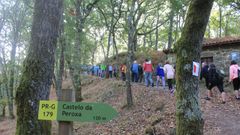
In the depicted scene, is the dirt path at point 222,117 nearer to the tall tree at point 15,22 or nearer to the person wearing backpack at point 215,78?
the person wearing backpack at point 215,78

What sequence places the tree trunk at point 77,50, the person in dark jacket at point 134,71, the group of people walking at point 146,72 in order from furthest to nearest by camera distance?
the person in dark jacket at point 134,71
the tree trunk at point 77,50
the group of people walking at point 146,72

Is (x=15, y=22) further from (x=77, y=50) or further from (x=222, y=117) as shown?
(x=222, y=117)

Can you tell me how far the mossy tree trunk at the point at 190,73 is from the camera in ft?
20.2

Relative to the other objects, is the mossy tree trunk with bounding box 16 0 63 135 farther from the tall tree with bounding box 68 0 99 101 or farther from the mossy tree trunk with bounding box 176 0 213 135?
the tall tree with bounding box 68 0 99 101

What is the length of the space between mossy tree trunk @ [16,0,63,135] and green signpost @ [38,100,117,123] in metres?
0.97

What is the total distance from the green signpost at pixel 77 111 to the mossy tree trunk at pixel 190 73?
312cm

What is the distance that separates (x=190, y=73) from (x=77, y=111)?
336 centimetres

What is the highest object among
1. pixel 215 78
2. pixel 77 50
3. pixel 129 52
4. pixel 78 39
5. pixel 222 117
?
pixel 78 39

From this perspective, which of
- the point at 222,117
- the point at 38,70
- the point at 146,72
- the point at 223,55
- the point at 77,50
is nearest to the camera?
the point at 38,70

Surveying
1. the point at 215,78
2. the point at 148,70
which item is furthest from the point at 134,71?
the point at 215,78

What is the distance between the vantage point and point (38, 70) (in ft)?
15.6

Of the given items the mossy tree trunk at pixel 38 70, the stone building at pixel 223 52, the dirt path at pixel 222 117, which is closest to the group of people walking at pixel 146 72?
the dirt path at pixel 222 117

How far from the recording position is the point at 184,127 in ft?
20.2

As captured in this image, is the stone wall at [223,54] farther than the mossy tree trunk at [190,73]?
Yes
